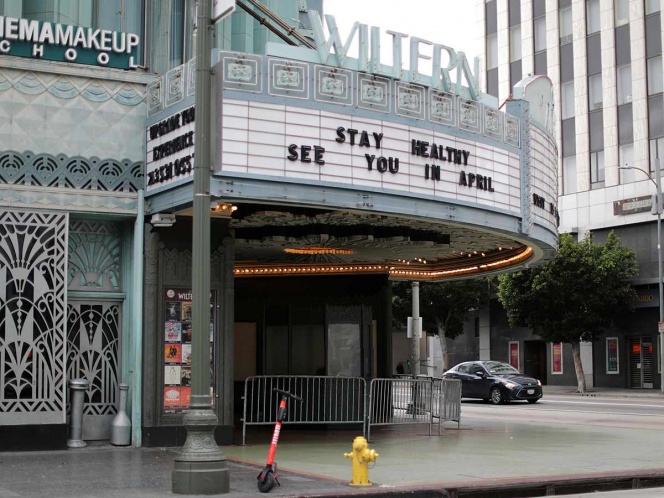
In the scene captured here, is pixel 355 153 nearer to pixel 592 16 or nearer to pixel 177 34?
pixel 177 34

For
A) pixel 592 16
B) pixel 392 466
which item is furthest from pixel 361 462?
pixel 592 16

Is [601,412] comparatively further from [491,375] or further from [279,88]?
[279,88]

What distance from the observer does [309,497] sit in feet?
36.8

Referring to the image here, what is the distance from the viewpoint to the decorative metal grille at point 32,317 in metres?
15.2

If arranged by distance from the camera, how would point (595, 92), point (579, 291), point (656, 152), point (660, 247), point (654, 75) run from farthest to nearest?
point (595, 92) → point (654, 75) → point (656, 152) → point (579, 291) → point (660, 247)

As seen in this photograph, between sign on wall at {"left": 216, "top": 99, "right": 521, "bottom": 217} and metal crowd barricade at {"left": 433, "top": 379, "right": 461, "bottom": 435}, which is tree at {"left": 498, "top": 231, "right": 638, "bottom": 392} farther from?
sign on wall at {"left": 216, "top": 99, "right": 521, "bottom": 217}

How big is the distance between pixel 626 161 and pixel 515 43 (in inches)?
469

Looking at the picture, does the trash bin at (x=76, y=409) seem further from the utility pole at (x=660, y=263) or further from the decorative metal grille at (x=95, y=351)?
the utility pole at (x=660, y=263)

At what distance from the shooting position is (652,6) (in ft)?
157

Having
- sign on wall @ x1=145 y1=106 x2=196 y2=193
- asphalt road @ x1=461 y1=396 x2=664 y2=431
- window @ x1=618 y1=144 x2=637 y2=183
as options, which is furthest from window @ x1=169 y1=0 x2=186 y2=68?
window @ x1=618 y1=144 x2=637 y2=183

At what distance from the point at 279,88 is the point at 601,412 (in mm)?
19346

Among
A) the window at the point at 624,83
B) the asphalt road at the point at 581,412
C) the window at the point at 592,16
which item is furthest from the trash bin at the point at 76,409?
the window at the point at 592,16

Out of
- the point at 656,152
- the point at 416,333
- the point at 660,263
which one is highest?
the point at 656,152

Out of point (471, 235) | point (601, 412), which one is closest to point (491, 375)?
point (601, 412)
